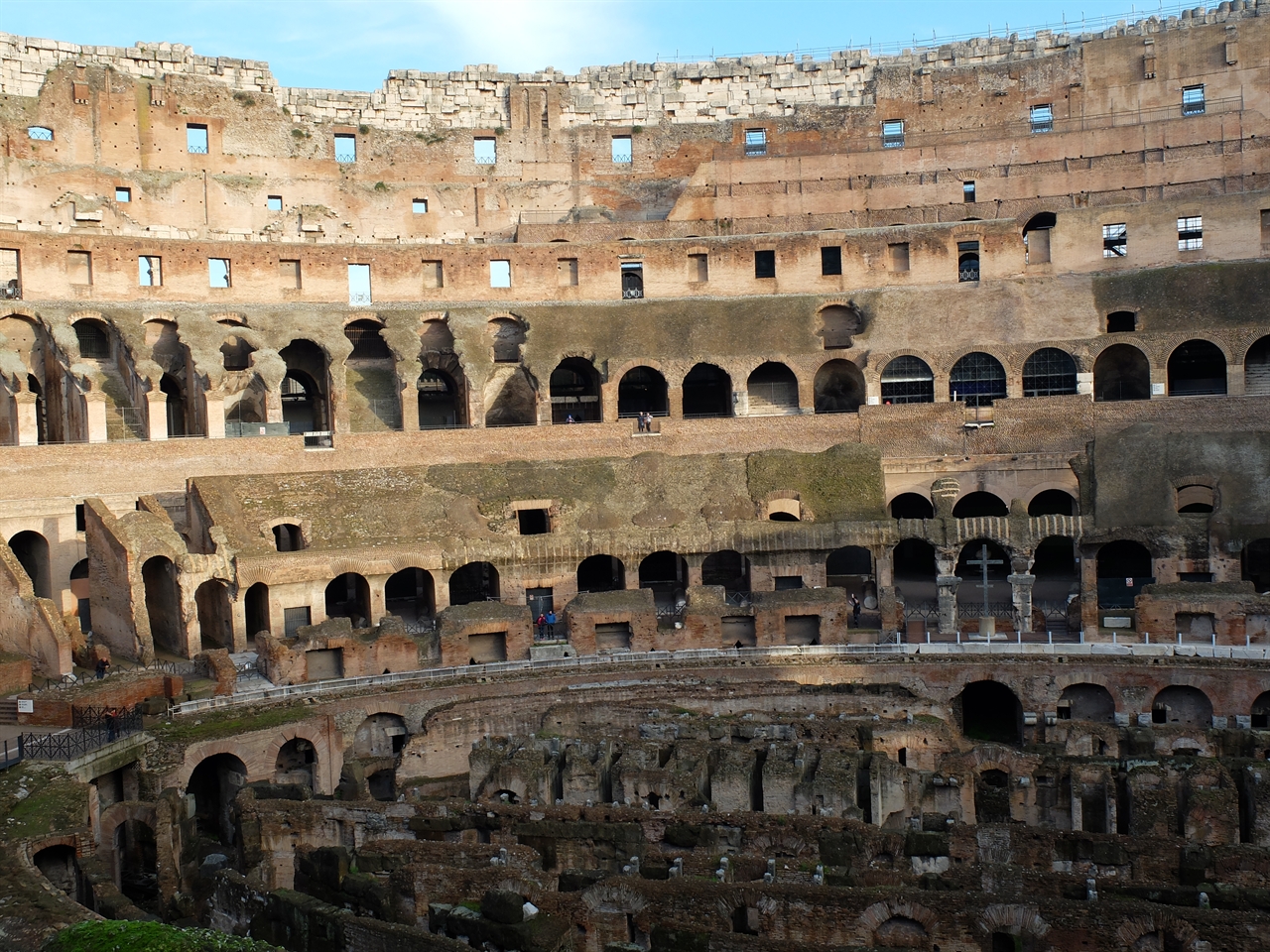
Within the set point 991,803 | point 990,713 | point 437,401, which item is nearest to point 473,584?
point 437,401

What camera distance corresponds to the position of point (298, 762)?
2673 cm

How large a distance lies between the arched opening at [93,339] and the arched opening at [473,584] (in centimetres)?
1526

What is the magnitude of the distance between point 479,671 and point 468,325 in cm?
1823

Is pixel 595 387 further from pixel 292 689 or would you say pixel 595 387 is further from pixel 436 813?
pixel 436 813

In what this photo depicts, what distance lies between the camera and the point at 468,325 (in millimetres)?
44344

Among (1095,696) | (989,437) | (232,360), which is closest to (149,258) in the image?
(232,360)

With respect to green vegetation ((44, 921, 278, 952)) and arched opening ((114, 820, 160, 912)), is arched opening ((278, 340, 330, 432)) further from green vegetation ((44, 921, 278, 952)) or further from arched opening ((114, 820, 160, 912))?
green vegetation ((44, 921, 278, 952))

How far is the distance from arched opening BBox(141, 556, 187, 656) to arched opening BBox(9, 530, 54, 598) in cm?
319

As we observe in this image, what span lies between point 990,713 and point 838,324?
18.9m

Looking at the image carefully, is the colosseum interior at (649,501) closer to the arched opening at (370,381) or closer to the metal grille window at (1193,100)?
the arched opening at (370,381)

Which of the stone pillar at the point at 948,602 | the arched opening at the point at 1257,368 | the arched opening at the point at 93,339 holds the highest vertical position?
the arched opening at the point at 93,339

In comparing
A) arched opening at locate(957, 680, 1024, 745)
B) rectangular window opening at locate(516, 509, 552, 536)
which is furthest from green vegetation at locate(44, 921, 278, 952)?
rectangular window opening at locate(516, 509, 552, 536)

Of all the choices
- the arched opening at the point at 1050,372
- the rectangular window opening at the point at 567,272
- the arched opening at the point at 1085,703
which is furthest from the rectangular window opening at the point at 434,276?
the arched opening at the point at 1085,703

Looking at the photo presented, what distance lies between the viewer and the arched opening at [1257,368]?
3997 centimetres
